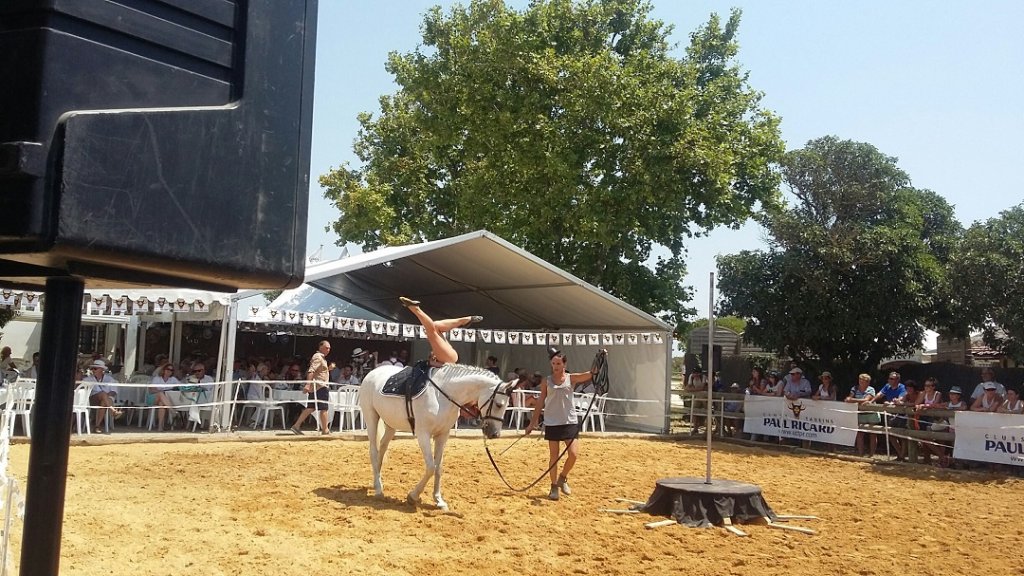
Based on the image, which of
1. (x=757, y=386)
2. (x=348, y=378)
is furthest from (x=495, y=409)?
(x=757, y=386)

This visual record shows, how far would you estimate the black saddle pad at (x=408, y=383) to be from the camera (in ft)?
27.7

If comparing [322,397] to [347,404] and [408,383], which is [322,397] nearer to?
[347,404]

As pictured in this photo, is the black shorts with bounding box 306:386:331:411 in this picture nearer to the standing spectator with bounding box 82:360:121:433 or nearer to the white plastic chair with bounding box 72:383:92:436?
the standing spectator with bounding box 82:360:121:433

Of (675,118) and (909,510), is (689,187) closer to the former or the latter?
(675,118)

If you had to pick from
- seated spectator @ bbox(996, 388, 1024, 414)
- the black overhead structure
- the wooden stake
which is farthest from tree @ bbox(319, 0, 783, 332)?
the black overhead structure

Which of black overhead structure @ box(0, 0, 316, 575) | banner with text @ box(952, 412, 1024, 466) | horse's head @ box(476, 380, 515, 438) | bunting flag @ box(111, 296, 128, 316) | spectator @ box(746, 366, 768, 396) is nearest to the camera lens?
black overhead structure @ box(0, 0, 316, 575)

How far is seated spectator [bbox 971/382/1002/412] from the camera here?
1274 centimetres

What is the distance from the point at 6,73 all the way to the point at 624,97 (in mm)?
20634

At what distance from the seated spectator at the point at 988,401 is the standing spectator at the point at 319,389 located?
10079 mm

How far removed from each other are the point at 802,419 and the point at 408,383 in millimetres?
9169

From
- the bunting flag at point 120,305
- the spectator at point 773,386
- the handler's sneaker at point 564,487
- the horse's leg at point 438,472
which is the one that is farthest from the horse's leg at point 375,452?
the spectator at point 773,386

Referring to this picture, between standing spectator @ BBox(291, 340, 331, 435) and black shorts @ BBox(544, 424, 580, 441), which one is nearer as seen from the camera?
black shorts @ BBox(544, 424, 580, 441)

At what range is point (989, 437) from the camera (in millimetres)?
12320

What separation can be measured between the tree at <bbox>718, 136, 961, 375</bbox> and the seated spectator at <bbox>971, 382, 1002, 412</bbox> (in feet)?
16.2
